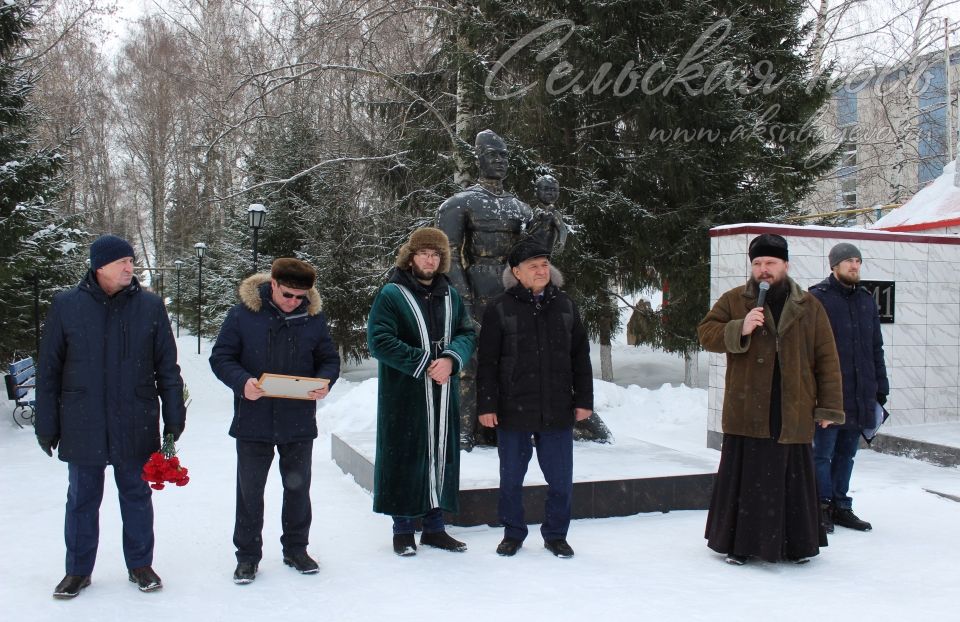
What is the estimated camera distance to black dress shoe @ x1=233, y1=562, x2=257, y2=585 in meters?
3.68

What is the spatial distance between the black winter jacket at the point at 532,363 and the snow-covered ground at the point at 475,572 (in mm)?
765

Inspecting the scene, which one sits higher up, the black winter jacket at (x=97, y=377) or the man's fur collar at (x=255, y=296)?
the man's fur collar at (x=255, y=296)

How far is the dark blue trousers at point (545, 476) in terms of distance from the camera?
161 inches

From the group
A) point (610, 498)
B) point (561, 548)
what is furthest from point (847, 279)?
point (561, 548)

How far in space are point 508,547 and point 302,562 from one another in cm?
105

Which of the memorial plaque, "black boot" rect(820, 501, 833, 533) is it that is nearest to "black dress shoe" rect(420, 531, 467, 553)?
"black boot" rect(820, 501, 833, 533)

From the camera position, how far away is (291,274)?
3764 mm

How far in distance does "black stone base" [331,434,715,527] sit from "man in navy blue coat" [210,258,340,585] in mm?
1149

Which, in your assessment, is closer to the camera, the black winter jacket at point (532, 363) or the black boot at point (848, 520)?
the black winter jacket at point (532, 363)

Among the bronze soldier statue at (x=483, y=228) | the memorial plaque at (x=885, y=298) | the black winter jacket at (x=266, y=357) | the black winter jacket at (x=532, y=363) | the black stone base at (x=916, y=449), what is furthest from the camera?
the memorial plaque at (x=885, y=298)

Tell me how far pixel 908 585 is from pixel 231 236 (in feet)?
65.4

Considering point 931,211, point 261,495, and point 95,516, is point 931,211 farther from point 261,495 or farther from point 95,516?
point 95,516

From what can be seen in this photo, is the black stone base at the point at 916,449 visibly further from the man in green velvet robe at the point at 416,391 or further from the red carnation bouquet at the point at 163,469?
the red carnation bouquet at the point at 163,469

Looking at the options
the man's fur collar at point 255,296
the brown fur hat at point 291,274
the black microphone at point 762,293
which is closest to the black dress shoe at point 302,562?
the man's fur collar at point 255,296
